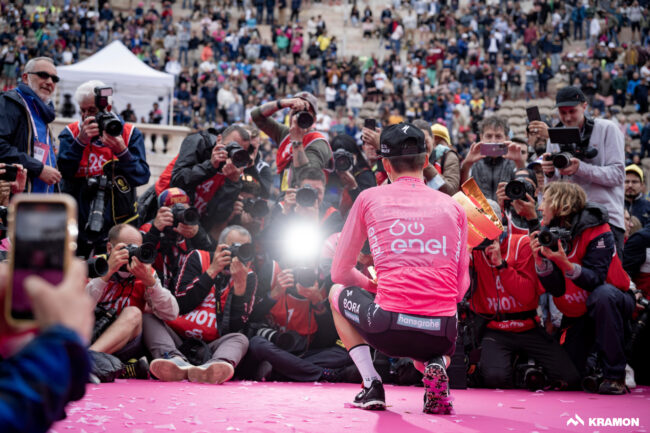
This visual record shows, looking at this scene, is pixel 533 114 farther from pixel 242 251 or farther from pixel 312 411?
pixel 312 411

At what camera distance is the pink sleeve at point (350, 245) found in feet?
12.7

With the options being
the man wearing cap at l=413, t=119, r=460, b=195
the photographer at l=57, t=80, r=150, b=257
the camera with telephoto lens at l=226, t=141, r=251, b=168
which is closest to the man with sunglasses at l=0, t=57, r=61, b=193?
the photographer at l=57, t=80, r=150, b=257

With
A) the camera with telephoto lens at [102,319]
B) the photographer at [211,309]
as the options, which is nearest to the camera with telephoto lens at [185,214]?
the photographer at [211,309]

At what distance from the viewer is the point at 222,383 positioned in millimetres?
4875

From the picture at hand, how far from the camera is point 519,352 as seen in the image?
5.57 metres

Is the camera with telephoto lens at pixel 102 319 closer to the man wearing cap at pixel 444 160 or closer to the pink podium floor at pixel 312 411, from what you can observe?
the pink podium floor at pixel 312 411

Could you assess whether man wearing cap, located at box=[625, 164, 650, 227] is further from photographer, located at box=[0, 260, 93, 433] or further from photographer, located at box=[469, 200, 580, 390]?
photographer, located at box=[0, 260, 93, 433]

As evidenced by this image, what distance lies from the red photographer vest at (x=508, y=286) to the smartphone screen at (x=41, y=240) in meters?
4.59

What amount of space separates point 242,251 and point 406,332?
1.90 metres

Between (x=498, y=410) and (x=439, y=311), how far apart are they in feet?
2.82

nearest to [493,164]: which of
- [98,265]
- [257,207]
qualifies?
[257,207]

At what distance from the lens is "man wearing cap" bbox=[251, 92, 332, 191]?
20.1 ft

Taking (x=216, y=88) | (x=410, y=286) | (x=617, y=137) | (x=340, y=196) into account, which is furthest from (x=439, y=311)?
(x=216, y=88)

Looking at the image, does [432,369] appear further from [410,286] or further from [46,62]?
[46,62]
